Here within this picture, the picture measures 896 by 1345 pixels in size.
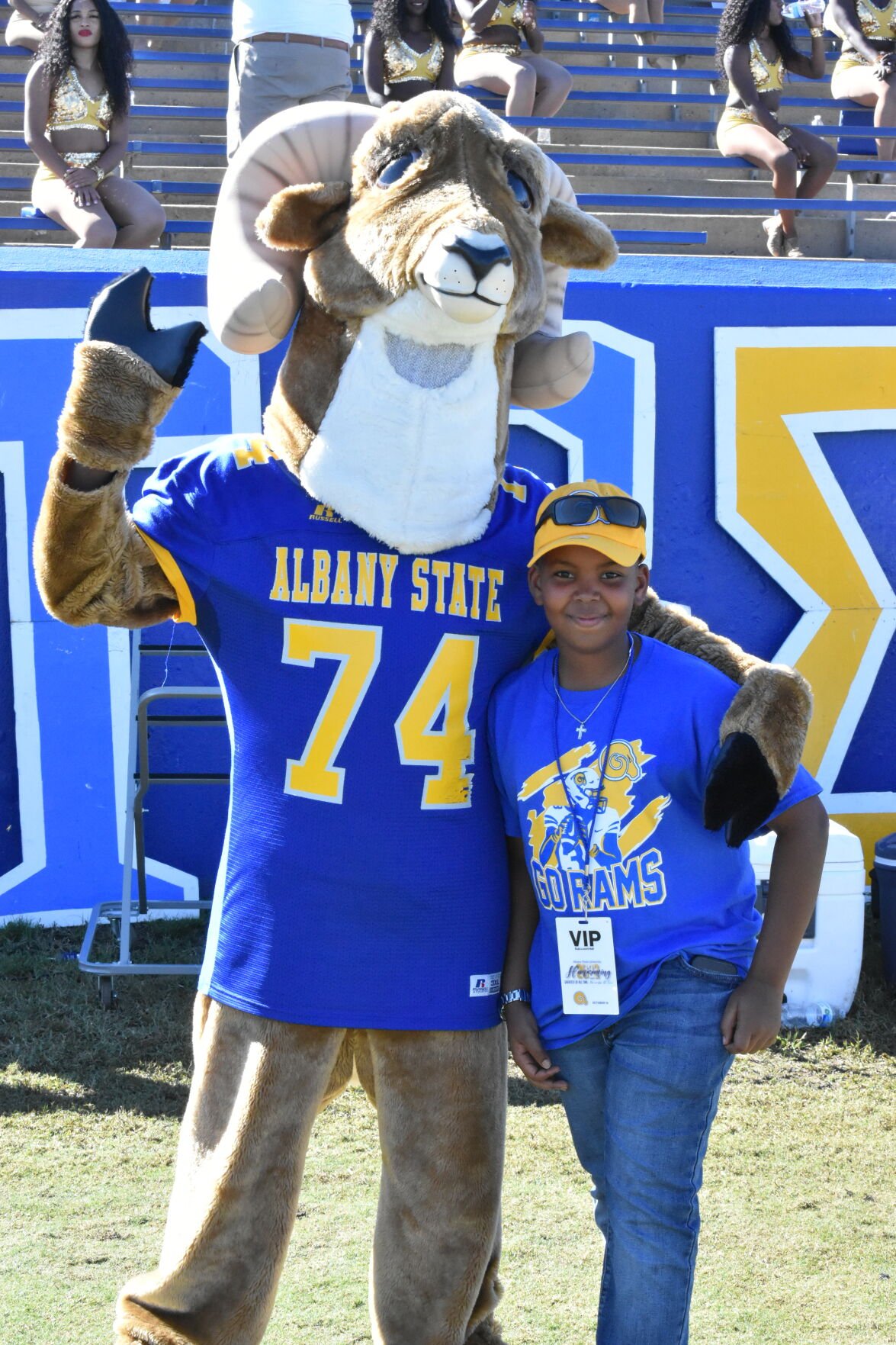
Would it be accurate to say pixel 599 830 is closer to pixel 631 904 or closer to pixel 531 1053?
pixel 631 904

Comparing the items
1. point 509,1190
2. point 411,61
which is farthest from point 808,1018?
point 411,61

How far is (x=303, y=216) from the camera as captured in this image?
2.28 m

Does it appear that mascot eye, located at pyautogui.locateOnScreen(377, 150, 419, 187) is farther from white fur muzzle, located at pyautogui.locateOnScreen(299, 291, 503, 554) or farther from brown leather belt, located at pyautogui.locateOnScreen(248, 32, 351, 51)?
brown leather belt, located at pyautogui.locateOnScreen(248, 32, 351, 51)

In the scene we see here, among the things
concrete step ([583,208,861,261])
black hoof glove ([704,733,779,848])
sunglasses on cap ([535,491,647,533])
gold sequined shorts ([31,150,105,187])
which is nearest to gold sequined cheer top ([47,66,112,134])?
gold sequined shorts ([31,150,105,187])

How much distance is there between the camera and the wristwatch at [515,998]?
7.54 ft

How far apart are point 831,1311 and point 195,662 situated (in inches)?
123

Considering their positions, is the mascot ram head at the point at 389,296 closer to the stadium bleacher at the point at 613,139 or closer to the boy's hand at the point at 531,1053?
the boy's hand at the point at 531,1053

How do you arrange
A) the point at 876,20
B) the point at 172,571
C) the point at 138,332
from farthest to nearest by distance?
1. the point at 876,20
2. the point at 172,571
3. the point at 138,332

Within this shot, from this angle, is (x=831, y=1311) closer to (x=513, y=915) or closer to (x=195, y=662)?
(x=513, y=915)

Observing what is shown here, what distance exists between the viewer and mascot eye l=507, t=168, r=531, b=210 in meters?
2.29

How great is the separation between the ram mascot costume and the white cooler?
94.1 inches

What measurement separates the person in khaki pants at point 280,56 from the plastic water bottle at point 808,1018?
13.1ft

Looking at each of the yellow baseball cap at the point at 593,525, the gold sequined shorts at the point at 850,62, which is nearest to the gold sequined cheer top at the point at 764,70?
Result: the gold sequined shorts at the point at 850,62

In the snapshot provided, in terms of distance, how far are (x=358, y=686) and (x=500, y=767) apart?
265 millimetres
